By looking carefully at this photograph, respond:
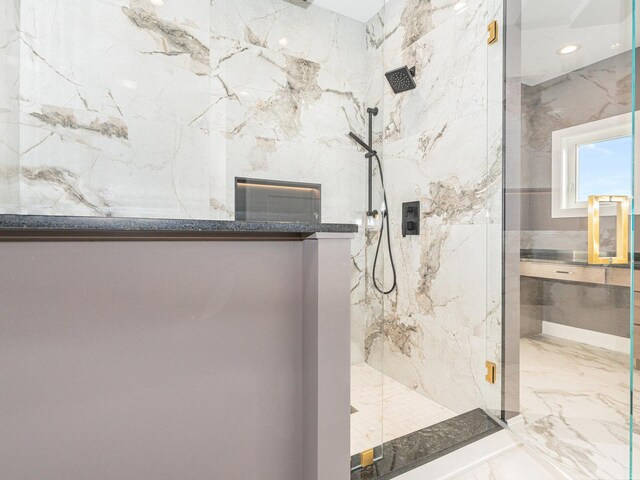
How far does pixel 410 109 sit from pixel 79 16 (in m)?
1.77

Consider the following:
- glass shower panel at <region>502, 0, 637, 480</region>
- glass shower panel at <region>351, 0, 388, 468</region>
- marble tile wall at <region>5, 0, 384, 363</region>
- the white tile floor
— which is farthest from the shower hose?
the white tile floor

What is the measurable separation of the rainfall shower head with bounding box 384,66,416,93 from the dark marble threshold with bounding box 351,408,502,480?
189 cm

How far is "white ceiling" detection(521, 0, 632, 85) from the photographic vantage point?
134cm

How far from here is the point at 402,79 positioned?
1919 millimetres

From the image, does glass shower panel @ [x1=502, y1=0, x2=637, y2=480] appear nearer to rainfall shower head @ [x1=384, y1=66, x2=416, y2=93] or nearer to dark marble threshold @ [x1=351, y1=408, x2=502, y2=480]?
dark marble threshold @ [x1=351, y1=408, x2=502, y2=480]

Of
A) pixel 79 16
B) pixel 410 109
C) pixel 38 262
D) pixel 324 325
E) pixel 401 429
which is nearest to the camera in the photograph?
pixel 38 262

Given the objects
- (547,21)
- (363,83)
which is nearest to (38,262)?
(363,83)

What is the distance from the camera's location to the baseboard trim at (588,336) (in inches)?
51.9

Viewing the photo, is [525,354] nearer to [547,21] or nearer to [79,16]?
[547,21]

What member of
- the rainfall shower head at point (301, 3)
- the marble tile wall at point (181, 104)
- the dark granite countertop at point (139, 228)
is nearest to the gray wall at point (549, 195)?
the marble tile wall at point (181, 104)

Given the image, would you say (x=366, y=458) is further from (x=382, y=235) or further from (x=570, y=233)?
(x=570, y=233)

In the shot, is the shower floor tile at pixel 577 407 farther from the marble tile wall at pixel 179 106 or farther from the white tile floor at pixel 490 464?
the marble tile wall at pixel 179 106

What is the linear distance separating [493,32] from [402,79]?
1.65ft

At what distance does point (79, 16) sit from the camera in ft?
4.57
